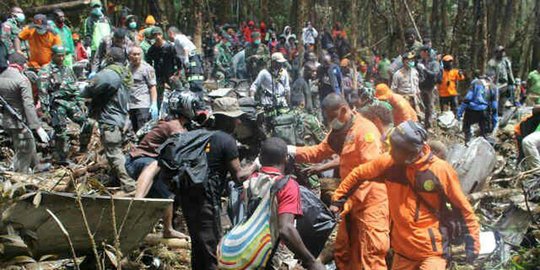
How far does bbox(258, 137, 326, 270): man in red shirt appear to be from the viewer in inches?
169

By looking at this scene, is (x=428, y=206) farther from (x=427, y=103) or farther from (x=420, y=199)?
(x=427, y=103)

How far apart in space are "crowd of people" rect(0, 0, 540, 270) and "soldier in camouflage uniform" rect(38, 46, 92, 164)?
2cm

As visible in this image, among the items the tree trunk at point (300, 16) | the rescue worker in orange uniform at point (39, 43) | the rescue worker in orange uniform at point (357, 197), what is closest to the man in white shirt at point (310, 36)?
the tree trunk at point (300, 16)

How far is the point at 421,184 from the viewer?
Answer: 5.09 m

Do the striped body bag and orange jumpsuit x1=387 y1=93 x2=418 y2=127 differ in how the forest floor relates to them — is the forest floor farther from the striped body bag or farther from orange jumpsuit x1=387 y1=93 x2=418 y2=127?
orange jumpsuit x1=387 y1=93 x2=418 y2=127

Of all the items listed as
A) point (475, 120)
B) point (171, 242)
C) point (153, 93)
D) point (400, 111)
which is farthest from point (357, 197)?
point (475, 120)

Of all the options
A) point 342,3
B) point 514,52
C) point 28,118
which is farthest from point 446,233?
point 342,3

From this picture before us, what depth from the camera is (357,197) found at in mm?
5812

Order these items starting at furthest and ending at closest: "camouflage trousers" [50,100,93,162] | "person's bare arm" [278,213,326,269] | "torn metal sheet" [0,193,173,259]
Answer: "camouflage trousers" [50,100,93,162] → "torn metal sheet" [0,193,173,259] → "person's bare arm" [278,213,326,269]

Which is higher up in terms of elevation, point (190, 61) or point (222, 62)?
point (190, 61)

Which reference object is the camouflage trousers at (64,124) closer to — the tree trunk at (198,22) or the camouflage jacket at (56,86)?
the camouflage jacket at (56,86)

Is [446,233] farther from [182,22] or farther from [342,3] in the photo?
[342,3]

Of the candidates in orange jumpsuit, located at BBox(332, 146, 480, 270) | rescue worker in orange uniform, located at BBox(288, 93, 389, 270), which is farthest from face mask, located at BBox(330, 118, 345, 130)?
orange jumpsuit, located at BBox(332, 146, 480, 270)

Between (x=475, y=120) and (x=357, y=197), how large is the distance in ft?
28.6
